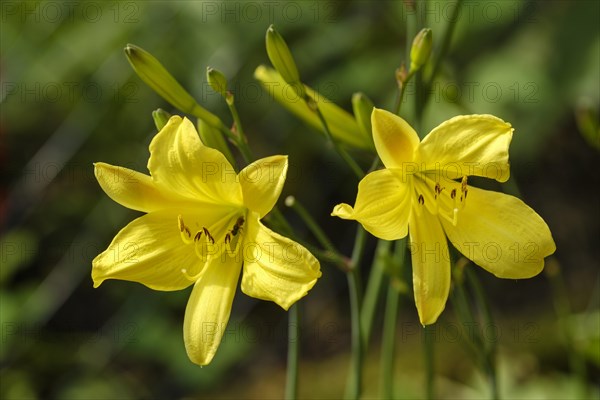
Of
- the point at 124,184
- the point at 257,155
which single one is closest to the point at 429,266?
the point at 124,184

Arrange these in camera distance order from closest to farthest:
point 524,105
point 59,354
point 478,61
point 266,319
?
1. point 524,105
2. point 478,61
3. point 59,354
4. point 266,319

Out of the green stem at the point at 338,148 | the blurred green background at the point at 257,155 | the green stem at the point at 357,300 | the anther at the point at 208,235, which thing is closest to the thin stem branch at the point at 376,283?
the green stem at the point at 357,300

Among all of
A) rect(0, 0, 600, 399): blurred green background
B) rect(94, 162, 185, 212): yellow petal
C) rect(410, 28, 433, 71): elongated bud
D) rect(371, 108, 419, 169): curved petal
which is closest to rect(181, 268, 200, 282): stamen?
rect(94, 162, 185, 212): yellow petal

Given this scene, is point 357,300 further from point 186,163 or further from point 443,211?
point 186,163

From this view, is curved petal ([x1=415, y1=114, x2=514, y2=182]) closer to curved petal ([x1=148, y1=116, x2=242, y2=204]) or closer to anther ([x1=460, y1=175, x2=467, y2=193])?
anther ([x1=460, y1=175, x2=467, y2=193])

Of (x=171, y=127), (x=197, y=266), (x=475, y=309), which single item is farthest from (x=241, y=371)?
(x=171, y=127)

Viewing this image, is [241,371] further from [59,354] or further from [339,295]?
[59,354]
